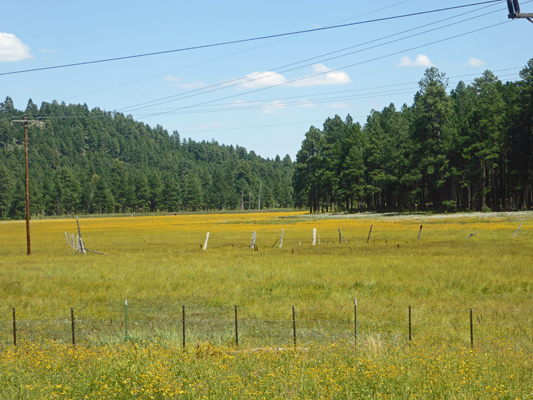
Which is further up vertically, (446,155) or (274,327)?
(446,155)

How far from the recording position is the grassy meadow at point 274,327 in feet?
33.0

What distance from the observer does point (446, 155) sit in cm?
9425

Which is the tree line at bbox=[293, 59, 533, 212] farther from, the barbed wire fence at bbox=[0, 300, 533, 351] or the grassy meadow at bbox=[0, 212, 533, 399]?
the barbed wire fence at bbox=[0, 300, 533, 351]

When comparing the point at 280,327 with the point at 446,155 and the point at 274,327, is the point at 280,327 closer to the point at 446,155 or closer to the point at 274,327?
the point at 274,327

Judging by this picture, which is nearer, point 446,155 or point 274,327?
point 274,327

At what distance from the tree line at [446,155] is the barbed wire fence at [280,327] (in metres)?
73.9

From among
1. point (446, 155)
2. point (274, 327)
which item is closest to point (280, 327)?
point (274, 327)

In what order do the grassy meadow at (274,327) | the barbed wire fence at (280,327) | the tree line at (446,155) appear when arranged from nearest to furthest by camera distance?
the grassy meadow at (274,327) < the barbed wire fence at (280,327) < the tree line at (446,155)

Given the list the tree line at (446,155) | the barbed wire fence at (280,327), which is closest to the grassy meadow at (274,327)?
the barbed wire fence at (280,327)

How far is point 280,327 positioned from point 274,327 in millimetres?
203

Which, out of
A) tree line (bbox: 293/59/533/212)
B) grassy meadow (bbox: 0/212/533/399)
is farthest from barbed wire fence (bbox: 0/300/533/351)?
tree line (bbox: 293/59/533/212)

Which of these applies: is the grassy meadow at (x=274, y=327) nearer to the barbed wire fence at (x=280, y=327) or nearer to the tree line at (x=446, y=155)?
the barbed wire fence at (x=280, y=327)

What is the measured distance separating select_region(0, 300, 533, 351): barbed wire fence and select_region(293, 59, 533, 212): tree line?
242 ft

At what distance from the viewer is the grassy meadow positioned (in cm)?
1005
